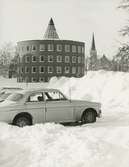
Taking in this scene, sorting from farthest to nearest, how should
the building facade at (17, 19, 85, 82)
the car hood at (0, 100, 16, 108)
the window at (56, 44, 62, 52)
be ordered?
the window at (56, 44, 62, 52)
the building facade at (17, 19, 85, 82)
the car hood at (0, 100, 16, 108)

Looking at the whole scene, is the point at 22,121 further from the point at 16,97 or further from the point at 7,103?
the point at 16,97

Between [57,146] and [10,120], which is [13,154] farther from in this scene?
[10,120]

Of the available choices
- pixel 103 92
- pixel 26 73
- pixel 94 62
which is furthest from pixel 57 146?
pixel 94 62

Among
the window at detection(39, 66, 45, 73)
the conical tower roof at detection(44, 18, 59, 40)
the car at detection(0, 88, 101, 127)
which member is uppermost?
the conical tower roof at detection(44, 18, 59, 40)

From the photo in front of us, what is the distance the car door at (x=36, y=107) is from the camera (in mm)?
13734

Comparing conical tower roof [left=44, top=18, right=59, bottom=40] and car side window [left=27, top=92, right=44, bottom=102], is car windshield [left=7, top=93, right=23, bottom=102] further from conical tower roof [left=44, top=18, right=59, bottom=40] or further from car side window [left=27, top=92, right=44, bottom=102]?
conical tower roof [left=44, top=18, right=59, bottom=40]

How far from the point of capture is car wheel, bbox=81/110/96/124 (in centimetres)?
1492

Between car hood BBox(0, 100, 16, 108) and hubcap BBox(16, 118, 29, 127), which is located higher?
→ car hood BBox(0, 100, 16, 108)

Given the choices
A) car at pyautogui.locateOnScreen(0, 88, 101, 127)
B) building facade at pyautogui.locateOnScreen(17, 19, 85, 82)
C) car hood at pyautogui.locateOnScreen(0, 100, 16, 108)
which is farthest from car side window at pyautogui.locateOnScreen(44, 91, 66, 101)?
building facade at pyautogui.locateOnScreen(17, 19, 85, 82)

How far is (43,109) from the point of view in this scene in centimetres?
1396

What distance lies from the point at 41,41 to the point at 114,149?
239 feet

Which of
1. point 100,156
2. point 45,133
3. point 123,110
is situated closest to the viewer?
point 100,156

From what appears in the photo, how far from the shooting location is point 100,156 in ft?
26.5

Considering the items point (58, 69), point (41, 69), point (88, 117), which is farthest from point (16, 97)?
point (58, 69)
